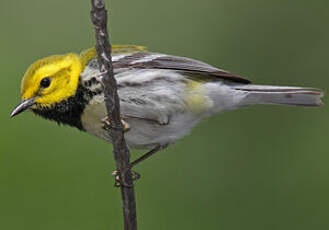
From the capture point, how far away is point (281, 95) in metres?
4.59

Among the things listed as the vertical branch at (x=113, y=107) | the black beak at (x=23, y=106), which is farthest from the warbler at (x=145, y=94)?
the vertical branch at (x=113, y=107)

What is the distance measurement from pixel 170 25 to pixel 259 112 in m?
1.12

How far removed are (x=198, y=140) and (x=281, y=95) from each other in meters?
0.93

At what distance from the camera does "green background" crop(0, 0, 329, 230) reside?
4605 millimetres

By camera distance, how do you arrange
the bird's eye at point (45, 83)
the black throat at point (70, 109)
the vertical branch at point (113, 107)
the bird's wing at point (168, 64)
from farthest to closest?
the bird's wing at point (168, 64), the bird's eye at point (45, 83), the black throat at point (70, 109), the vertical branch at point (113, 107)

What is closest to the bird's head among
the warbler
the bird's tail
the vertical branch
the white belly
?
the warbler

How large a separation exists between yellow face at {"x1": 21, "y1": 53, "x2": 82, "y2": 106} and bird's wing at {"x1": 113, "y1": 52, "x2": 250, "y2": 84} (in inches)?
12.4

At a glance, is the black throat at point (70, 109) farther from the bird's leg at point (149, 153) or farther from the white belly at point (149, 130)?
the bird's leg at point (149, 153)

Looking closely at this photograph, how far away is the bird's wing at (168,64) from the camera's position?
177 inches

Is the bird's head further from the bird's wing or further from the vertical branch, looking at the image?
the vertical branch

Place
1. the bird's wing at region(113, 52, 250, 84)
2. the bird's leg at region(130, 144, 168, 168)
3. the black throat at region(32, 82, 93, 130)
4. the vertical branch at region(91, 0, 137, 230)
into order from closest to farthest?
the vertical branch at region(91, 0, 137, 230) < the black throat at region(32, 82, 93, 130) < the bird's wing at region(113, 52, 250, 84) < the bird's leg at region(130, 144, 168, 168)

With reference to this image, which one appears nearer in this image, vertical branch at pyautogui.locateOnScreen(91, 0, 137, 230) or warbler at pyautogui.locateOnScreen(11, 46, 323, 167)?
vertical branch at pyautogui.locateOnScreen(91, 0, 137, 230)

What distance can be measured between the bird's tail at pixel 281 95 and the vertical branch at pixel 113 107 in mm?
1404

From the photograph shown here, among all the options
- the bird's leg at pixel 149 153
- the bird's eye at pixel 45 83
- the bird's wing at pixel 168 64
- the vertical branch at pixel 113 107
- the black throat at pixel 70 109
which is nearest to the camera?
the vertical branch at pixel 113 107
